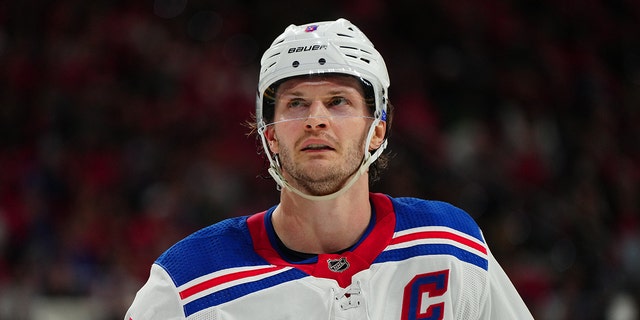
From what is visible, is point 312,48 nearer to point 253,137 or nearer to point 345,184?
point 345,184

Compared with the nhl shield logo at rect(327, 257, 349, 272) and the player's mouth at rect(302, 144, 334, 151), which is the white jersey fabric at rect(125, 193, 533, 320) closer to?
the nhl shield logo at rect(327, 257, 349, 272)

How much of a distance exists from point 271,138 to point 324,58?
0.28 m

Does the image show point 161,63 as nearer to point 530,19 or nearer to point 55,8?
point 55,8

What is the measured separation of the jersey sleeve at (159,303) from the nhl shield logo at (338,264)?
0.41 meters

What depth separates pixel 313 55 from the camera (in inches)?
102

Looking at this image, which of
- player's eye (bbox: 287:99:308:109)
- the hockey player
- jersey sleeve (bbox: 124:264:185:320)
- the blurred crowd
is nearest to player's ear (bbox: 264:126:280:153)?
the hockey player

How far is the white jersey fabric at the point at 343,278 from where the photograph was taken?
2.51 metres

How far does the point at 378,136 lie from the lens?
8.96ft

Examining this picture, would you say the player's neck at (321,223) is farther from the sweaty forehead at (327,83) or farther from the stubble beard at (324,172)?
the sweaty forehead at (327,83)

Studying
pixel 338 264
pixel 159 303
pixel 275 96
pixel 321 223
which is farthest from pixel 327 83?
pixel 159 303

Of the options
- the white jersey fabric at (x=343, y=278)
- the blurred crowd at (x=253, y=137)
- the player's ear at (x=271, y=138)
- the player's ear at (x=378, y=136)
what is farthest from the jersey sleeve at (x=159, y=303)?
the blurred crowd at (x=253, y=137)

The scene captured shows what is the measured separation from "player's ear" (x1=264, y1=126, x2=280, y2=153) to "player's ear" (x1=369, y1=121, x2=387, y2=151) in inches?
10.5

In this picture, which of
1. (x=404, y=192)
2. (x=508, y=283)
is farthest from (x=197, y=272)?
(x=404, y=192)

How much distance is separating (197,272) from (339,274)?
0.38 m
